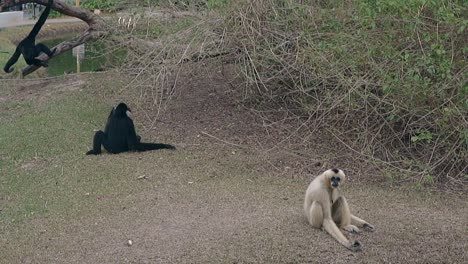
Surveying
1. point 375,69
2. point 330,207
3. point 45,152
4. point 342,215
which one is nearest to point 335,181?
point 330,207

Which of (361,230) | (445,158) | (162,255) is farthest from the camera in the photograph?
(445,158)

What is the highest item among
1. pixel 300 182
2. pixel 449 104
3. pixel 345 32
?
pixel 345 32

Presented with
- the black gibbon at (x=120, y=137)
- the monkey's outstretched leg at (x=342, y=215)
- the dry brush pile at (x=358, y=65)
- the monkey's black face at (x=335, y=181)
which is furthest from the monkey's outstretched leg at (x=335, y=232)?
the black gibbon at (x=120, y=137)

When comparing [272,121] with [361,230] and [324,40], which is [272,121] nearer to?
[324,40]

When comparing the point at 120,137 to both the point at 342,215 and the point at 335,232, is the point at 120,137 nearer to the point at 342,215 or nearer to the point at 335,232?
the point at 342,215

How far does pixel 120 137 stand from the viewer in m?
11.5

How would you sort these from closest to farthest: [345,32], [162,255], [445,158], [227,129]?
1. [162,255]
2. [445,158]
3. [345,32]
4. [227,129]

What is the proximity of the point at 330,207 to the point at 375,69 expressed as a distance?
11.9 feet

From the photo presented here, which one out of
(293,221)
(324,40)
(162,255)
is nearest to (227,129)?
(324,40)

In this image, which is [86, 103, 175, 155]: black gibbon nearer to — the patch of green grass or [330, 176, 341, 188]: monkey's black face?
the patch of green grass

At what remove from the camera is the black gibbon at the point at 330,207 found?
7391 millimetres

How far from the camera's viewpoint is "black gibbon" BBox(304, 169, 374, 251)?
739 centimetres

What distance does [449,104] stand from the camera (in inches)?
393

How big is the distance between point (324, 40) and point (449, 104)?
2.45m
